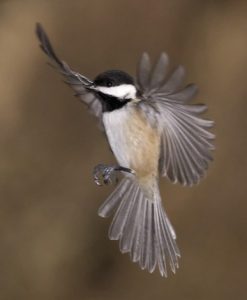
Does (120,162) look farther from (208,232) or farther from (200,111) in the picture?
(208,232)

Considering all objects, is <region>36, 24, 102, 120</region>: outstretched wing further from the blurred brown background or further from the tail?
the blurred brown background

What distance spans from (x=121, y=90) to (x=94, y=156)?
1558 millimetres

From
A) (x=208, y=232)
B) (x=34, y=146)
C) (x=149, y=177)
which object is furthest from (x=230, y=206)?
(x=149, y=177)

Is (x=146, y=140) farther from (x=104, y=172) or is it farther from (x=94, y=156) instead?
(x=94, y=156)

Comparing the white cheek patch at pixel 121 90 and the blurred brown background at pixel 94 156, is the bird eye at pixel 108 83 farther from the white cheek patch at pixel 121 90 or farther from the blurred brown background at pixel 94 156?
the blurred brown background at pixel 94 156

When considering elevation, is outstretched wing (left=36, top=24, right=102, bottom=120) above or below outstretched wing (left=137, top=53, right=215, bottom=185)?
above

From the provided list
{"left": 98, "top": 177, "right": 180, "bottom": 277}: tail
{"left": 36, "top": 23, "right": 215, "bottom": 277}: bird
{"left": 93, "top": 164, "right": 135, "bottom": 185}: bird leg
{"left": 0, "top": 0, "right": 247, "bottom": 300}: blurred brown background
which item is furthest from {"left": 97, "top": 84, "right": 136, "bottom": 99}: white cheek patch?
{"left": 0, "top": 0, "right": 247, "bottom": 300}: blurred brown background

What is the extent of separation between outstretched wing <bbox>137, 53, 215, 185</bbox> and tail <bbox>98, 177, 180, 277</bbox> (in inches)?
5.8

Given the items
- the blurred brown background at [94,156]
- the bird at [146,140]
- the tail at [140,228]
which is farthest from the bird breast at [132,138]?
the blurred brown background at [94,156]

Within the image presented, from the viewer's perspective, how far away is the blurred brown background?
3020mm

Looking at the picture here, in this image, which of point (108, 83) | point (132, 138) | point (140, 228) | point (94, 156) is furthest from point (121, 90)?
point (94, 156)

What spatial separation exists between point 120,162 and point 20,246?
1.49 meters

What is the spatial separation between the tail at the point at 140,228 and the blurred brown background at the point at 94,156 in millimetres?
1127

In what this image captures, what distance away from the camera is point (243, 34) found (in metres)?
3.24
